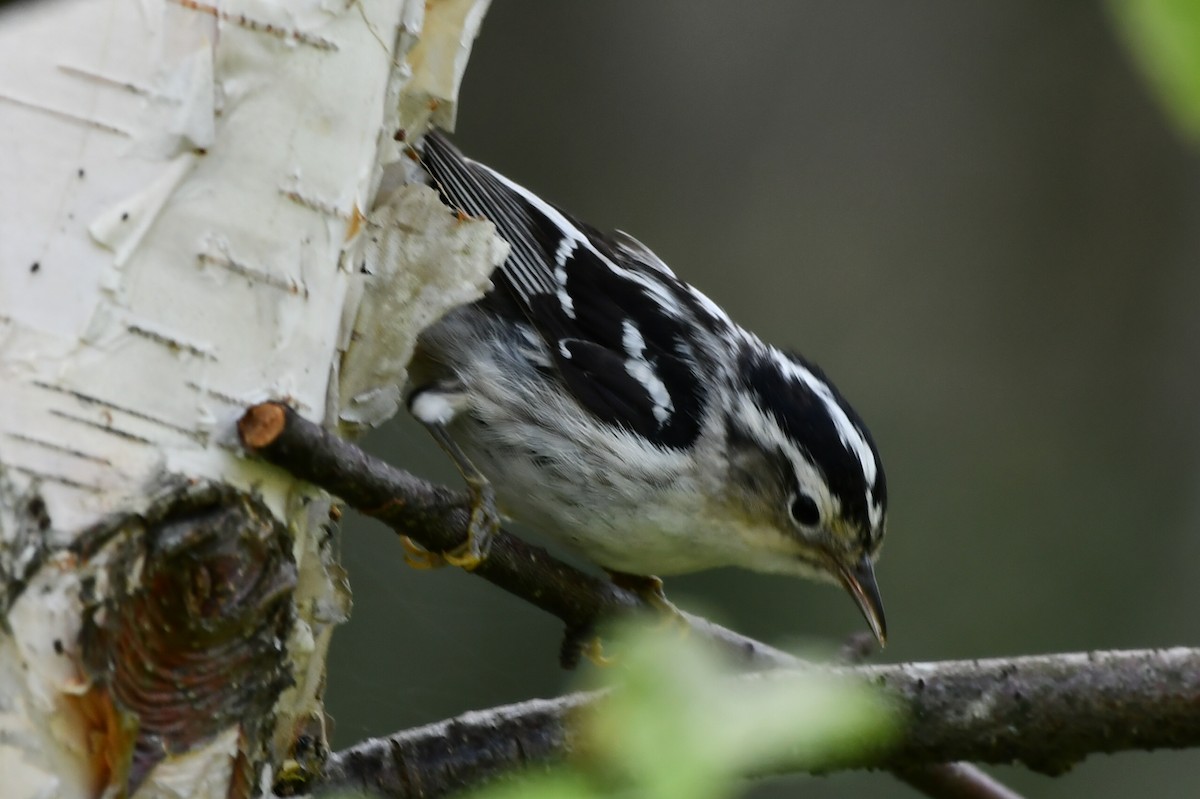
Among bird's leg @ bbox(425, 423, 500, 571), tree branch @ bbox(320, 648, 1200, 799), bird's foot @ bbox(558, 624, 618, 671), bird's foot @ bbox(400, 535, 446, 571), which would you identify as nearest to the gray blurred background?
bird's foot @ bbox(558, 624, 618, 671)

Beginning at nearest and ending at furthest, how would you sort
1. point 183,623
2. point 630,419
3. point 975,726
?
point 183,623, point 975,726, point 630,419

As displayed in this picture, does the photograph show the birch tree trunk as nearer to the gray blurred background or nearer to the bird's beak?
the bird's beak

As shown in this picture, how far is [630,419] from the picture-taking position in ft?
10.9

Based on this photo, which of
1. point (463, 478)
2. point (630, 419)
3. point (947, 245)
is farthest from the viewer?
point (947, 245)

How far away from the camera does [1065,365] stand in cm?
757

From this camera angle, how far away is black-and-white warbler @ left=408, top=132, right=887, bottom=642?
3170 millimetres

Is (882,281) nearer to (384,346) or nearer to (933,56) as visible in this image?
(933,56)

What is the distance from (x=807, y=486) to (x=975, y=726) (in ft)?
3.46

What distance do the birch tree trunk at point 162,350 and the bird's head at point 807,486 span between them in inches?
65.7

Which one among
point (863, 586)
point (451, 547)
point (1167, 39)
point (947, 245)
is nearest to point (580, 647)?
point (451, 547)

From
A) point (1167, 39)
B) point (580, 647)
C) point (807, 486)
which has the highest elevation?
point (1167, 39)

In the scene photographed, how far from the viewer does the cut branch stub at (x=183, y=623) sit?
1713 mm

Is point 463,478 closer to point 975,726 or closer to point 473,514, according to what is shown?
point 473,514

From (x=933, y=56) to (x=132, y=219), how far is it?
22.0 ft
